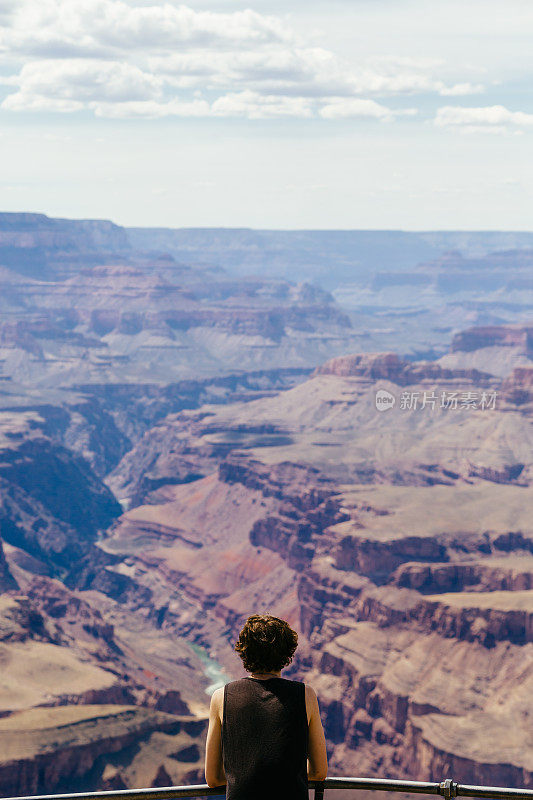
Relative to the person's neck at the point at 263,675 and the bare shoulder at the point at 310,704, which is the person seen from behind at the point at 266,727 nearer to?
the bare shoulder at the point at 310,704

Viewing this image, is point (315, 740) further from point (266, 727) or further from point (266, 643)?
point (266, 643)

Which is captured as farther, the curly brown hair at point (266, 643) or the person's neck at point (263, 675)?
the person's neck at point (263, 675)

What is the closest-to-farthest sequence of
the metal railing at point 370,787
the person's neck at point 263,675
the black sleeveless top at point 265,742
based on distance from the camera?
the metal railing at point 370,787 → the black sleeveless top at point 265,742 → the person's neck at point 263,675

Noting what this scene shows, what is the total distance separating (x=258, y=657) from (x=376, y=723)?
299ft

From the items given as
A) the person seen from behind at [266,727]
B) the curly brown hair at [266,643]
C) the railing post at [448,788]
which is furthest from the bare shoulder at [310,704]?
the railing post at [448,788]

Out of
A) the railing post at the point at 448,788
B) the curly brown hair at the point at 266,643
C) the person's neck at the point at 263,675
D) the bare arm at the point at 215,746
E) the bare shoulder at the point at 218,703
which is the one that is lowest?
the railing post at the point at 448,788

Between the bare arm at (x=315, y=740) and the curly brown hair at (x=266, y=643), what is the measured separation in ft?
1.38

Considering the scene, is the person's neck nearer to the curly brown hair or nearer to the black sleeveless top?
the curly brown hair

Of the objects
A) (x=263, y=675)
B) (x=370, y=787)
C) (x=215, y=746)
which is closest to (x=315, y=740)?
(x=370, y=787)

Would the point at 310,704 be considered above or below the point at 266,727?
above

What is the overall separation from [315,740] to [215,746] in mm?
989

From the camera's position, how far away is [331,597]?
134000 millimetres

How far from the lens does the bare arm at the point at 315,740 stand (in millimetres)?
11336

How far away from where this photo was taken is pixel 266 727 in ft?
37.2
